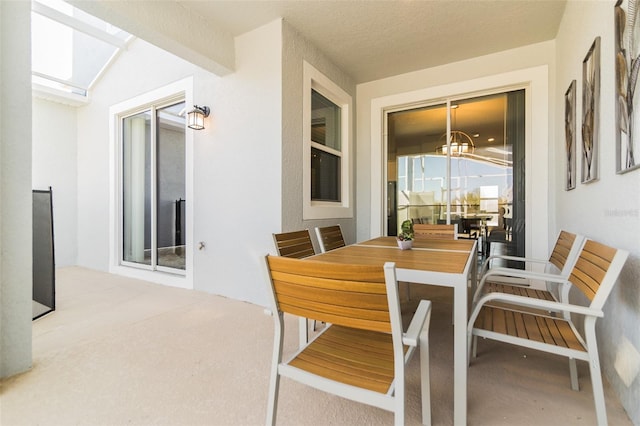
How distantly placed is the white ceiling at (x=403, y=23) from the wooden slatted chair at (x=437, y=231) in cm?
197

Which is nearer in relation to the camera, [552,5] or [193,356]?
[193,356]

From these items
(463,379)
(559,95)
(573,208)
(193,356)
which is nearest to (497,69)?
(559,95)

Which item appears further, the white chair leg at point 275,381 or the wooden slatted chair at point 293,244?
the wooden slatted chair at point 293,244

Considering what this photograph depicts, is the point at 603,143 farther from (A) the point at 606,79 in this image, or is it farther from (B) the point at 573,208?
(B) the point at 573,208

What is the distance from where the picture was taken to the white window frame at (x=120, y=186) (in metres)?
3.32

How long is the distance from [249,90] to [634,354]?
3275 mm

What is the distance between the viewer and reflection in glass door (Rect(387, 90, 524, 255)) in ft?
10.8

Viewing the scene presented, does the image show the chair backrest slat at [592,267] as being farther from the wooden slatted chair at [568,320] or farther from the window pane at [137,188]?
the window pane at [137,188]

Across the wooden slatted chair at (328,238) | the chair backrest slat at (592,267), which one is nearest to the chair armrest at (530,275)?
the chair backrest slat at (592,267)

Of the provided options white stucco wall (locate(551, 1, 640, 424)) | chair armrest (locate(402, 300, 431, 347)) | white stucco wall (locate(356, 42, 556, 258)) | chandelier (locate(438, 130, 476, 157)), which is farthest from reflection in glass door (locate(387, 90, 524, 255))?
chair armrest (locate(402, 300, 431, 347))

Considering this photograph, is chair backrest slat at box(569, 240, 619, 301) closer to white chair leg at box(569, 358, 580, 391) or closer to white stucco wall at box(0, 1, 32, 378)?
white chair leg at box(569, 358, 580, 391)

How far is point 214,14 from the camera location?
8.61 ft

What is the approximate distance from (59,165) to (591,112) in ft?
21.6

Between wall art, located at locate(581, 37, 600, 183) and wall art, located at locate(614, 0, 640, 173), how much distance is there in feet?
1.03
